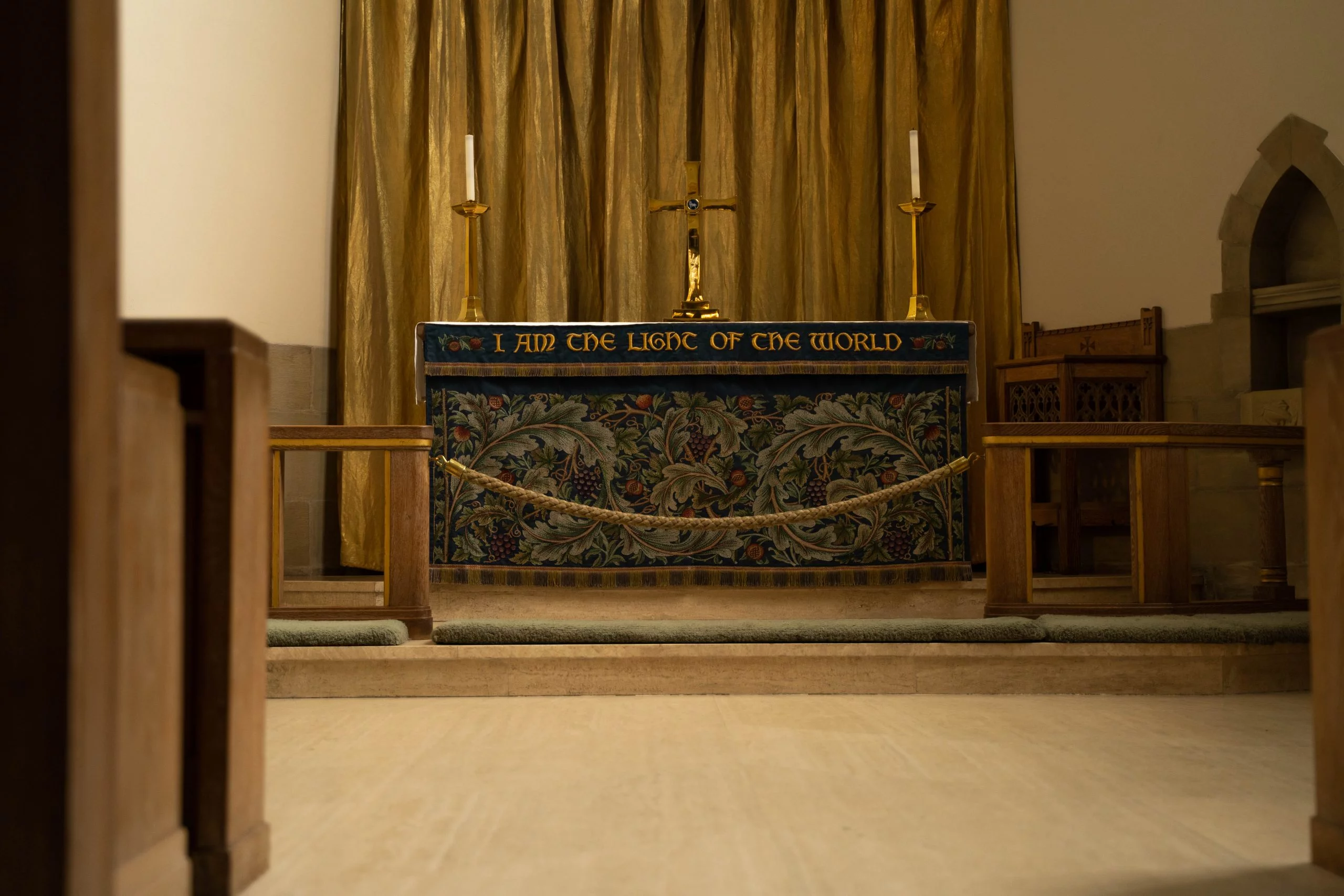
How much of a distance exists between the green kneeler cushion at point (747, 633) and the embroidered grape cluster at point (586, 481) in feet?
2.59

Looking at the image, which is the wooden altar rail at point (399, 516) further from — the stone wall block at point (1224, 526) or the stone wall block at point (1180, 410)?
the stone wall block at point (1180, 410)

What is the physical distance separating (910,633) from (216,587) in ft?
8.75

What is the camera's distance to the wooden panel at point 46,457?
1.16m

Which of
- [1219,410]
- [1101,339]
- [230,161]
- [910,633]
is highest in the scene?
[230,161]

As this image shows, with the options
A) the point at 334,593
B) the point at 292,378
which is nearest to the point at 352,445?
the point at 334,593

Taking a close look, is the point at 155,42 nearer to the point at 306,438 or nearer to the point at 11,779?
the point at 306,438

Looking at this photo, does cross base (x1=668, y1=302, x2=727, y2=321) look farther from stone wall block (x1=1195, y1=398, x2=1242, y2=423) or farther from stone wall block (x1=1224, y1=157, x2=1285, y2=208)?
stone wall block (x1=1224, y1=157, x2=1285, y2=208)

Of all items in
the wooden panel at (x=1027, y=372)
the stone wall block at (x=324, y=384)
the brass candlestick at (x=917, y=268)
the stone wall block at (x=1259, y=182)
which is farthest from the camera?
the stone wall block at (x=324, y=384)

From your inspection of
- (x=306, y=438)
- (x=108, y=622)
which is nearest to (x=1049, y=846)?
(x=108, y=622)

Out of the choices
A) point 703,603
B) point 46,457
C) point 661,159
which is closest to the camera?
point 46,457

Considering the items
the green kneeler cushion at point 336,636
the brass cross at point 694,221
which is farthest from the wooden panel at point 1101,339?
the green kneeler cushion at point 336,636

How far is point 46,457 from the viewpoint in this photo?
117 centimetres

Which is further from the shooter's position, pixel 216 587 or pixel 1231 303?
pixel 1231 303

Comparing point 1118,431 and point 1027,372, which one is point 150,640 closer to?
point 1118,431
